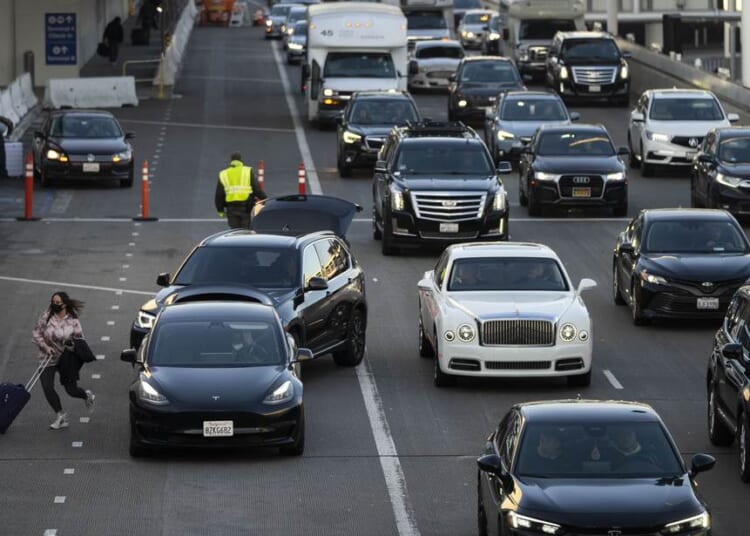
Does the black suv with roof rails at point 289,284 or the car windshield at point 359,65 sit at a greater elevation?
the car windshield at point 359,65

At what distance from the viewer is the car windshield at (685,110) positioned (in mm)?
41719

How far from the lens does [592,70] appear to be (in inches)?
2196

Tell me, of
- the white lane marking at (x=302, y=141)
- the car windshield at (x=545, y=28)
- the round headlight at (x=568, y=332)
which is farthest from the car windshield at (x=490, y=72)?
the round headlight at (x=568, y=332)

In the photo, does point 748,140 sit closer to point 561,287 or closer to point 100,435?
point 561,287

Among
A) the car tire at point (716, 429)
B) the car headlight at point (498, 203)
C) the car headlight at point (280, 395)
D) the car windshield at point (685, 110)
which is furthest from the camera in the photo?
the car windshield at point (685, 110)

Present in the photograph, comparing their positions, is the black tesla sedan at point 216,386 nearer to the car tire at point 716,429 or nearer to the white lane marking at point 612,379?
the car tire at point 716,429

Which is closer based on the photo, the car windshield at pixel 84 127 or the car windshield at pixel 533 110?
the car windshield at pixel 84 127

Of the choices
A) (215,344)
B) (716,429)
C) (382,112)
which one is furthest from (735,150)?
(215,344)

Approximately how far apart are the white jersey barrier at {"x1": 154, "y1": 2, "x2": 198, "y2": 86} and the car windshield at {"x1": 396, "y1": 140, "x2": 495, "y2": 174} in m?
28.4

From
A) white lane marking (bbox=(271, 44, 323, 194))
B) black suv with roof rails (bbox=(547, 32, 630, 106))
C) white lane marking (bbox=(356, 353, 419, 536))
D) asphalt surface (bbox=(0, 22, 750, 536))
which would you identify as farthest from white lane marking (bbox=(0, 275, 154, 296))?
black suv with roof rails (bbox=(547, 32, 630, 106))

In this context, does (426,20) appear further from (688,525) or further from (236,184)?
(688,525)

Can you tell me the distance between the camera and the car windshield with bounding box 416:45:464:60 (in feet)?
203

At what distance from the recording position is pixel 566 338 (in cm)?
2133

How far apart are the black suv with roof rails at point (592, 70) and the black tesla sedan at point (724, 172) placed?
19.6 meters
